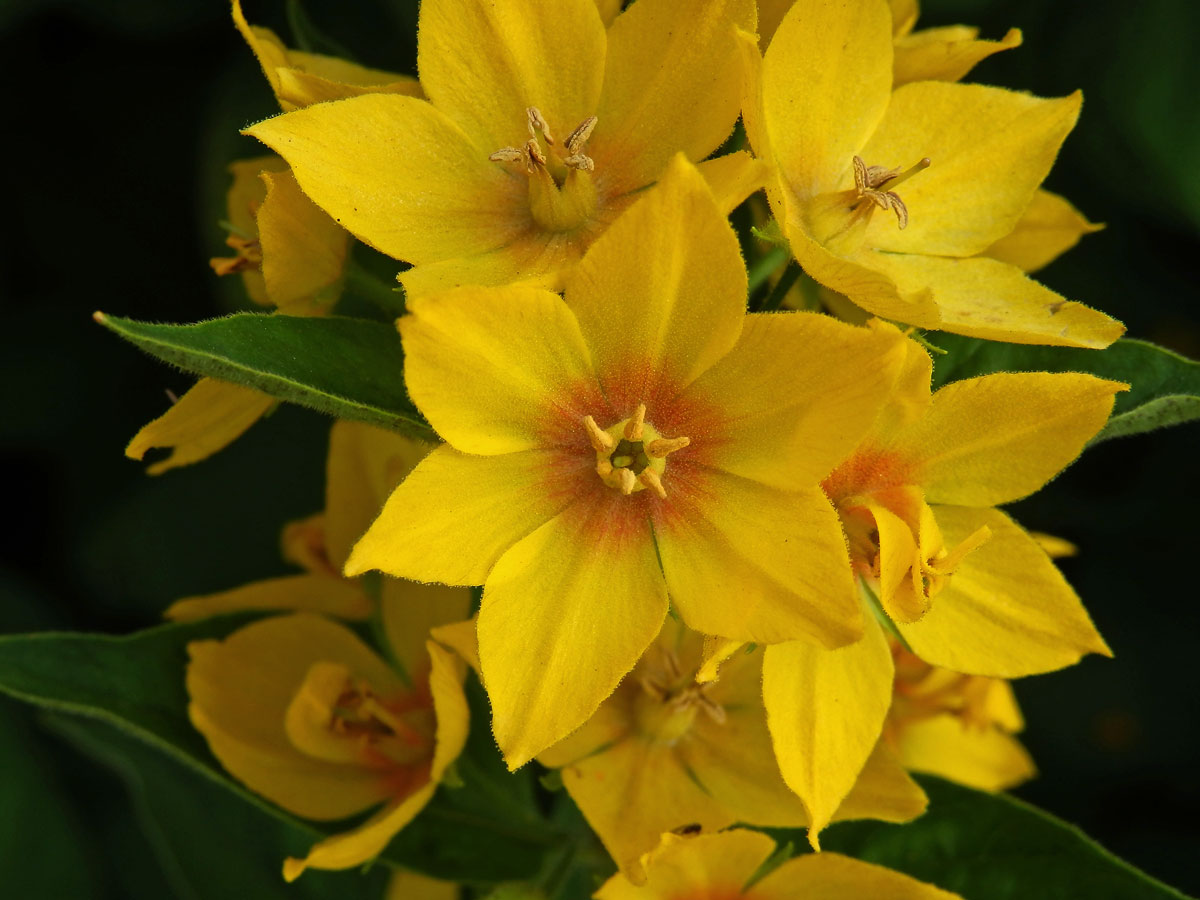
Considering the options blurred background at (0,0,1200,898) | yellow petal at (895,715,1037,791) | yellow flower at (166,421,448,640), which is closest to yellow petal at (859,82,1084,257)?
yellow flower at (166,421,448,640)

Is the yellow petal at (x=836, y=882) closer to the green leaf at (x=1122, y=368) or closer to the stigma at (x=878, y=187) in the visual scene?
the green leaf at (x=1122, y=368)

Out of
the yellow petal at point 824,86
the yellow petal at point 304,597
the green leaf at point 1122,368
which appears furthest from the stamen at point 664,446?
the yellow petal at point 304,597

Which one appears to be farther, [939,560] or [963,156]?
[963,156]

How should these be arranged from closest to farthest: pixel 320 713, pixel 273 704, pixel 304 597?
pixel 320 713 → pixel 273 704 → pixel 304 597

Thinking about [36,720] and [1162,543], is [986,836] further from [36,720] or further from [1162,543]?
[36,720]

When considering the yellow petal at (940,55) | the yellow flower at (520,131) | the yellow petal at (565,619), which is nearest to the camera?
the yellow petal at (565,619)

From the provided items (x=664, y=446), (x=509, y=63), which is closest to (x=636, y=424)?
(x=664, y=446)

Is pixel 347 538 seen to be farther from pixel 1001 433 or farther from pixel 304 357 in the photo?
pixel 1001 433
